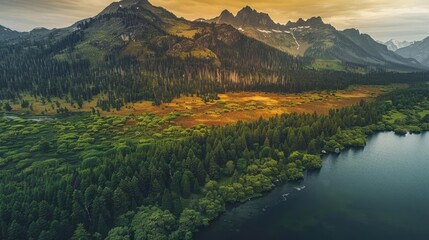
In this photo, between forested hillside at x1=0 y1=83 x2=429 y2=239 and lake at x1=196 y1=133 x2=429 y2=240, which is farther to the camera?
lake at x1=196 y1=133 x2=429 y2=240

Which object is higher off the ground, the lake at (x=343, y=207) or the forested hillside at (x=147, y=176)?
the forested hillside at (x=147, y=176)

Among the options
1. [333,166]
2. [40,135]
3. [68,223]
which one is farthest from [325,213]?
[40,135]

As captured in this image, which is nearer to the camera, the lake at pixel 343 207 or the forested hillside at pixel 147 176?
the forested hillside at pixel 147 176

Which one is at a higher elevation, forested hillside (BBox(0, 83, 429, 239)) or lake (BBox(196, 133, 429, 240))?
forested hillside (BBox(0, 83, 429, 239))

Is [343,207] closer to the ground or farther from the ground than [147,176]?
closer to the ground

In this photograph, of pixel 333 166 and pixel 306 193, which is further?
pixel 333 166

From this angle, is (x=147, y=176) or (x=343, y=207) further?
(x=147, y=176)

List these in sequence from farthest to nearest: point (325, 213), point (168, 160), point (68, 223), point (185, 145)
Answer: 1. point (185, 145)
2. point (168, 160)
3. point (325, 213)
4. point (68, 223)

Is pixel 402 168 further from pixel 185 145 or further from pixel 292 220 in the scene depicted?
pixel 185 145
